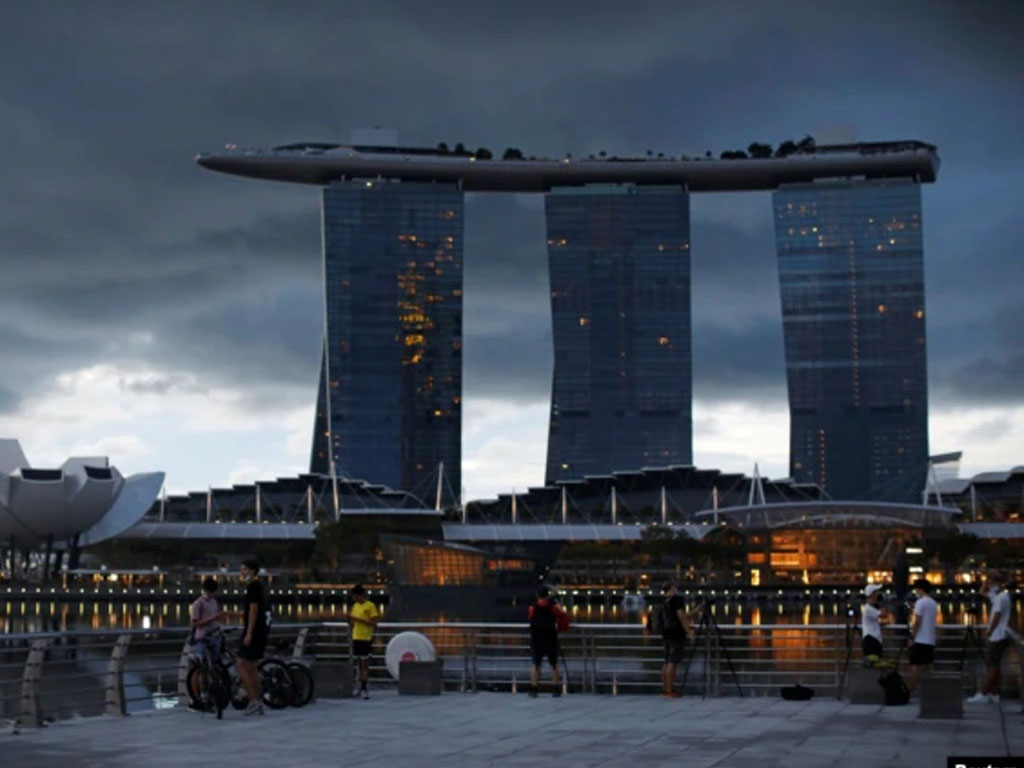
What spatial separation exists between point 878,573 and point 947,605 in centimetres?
3948

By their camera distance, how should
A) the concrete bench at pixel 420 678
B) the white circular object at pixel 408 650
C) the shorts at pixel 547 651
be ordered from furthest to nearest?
the white circular object at pixel 408 650 → the shorts at pixel 547 651 → the concrete bench at pixel 420 678

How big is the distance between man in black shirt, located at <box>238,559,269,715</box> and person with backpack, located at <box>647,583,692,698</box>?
769cm

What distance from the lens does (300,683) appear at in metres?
26.9

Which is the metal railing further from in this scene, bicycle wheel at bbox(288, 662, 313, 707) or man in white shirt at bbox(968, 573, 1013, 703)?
bicycle wheel at bbox(288, 662, 313, 707)

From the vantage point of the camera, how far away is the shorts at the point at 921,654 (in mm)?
26984

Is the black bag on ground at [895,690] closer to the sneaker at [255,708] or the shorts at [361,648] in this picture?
the shorts at [361,648]

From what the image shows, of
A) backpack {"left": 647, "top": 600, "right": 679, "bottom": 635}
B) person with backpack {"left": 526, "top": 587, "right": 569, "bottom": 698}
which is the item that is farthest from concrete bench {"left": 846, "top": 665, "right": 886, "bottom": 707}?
person with backpack {"left": 526, "top": 587, "right": 569, "bottom": 698}

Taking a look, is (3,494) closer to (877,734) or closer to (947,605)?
(947,605)

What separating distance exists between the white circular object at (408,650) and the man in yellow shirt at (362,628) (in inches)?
41.7

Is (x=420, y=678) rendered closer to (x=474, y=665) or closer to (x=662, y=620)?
(x=474, y=665)

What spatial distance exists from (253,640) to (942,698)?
10.5 m

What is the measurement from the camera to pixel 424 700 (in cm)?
2862

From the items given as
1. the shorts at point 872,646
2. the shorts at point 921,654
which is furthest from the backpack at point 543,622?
the shorts at point 921,654

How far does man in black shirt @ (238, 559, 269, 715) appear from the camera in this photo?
80.9 feet
